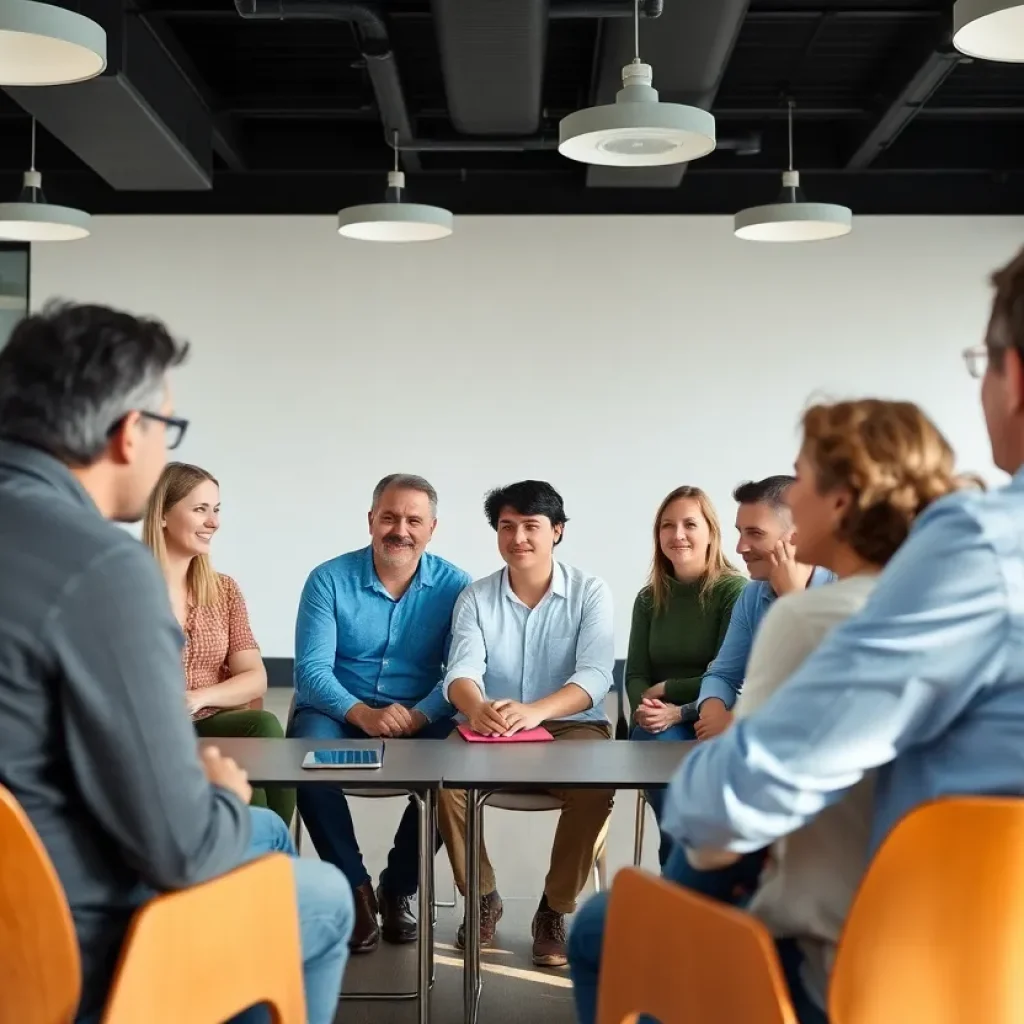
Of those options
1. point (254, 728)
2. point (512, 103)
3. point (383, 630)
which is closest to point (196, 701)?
point (254, 728)

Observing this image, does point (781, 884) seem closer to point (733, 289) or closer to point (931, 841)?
point (931, 841)

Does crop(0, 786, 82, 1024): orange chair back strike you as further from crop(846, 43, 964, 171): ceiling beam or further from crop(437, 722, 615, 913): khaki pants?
crop(846, 43, 964, 171): ceiling beam

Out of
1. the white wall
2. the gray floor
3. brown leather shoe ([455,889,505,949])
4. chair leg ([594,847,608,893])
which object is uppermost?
the white wall

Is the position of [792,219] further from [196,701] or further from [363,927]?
[363,927]

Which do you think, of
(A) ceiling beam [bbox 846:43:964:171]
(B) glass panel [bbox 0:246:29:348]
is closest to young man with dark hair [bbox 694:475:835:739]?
(A) ceiling beam [bbox 846:43:964:171]

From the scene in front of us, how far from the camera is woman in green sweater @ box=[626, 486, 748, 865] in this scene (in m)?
4.15

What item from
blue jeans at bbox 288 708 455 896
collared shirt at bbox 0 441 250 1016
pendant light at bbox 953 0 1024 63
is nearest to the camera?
collared shirt at bbox 0 441 250 1016

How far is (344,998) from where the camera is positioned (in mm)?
3355

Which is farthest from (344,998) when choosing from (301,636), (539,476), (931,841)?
(539,476)

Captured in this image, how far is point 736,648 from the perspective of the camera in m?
3.85

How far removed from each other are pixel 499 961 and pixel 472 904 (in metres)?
0.70

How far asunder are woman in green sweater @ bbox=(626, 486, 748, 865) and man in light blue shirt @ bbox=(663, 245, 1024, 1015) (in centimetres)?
243

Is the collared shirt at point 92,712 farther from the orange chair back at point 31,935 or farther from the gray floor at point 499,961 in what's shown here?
the gray floor at point 499,961

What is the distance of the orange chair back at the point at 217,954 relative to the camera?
1757 millimetres
